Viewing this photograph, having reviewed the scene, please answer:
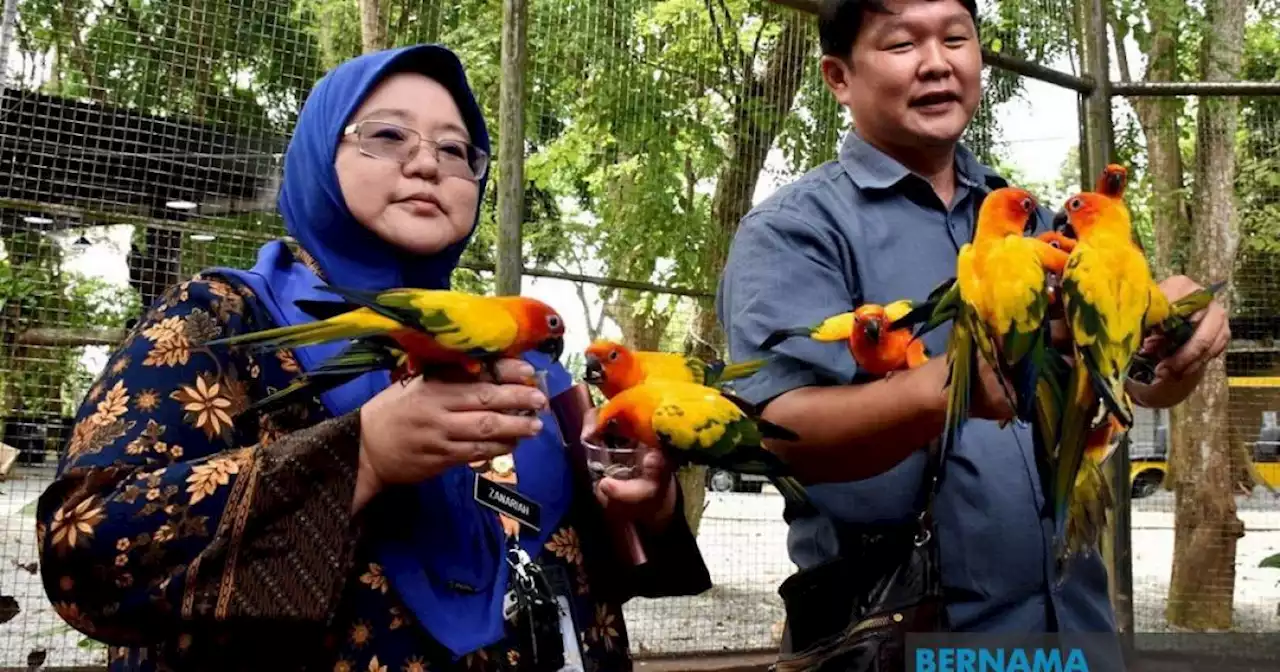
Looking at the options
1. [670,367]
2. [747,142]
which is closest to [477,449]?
[670,367]

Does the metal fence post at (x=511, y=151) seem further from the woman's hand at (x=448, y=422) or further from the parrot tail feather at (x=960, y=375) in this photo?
the parrot tail feather at (x=960, y=375)

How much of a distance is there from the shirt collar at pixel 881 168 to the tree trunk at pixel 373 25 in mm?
2676

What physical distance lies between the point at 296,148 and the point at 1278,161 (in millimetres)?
5795

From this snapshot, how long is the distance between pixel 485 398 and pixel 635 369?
408mm

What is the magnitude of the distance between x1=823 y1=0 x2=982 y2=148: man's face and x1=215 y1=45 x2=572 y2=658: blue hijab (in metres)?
0.73

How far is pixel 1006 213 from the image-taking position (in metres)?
1.40

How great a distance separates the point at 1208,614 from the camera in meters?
6.09

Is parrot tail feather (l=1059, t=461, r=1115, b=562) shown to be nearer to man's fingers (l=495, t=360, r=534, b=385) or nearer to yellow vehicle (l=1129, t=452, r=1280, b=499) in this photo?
man's fingers (l=495, t=360, r=534, b=385)

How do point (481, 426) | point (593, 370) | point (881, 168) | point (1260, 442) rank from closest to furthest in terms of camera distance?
point (481, 426)
point (593, 370)
point (881, 168)
point (1260, 442)

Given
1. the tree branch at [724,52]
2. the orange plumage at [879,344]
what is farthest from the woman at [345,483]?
the tree branch at [724,52]

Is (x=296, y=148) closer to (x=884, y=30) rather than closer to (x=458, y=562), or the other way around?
(x=458, y=562)

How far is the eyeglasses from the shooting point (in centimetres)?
162

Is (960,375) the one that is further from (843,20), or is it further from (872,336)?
(843,20)

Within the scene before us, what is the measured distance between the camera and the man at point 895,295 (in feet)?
5.21
